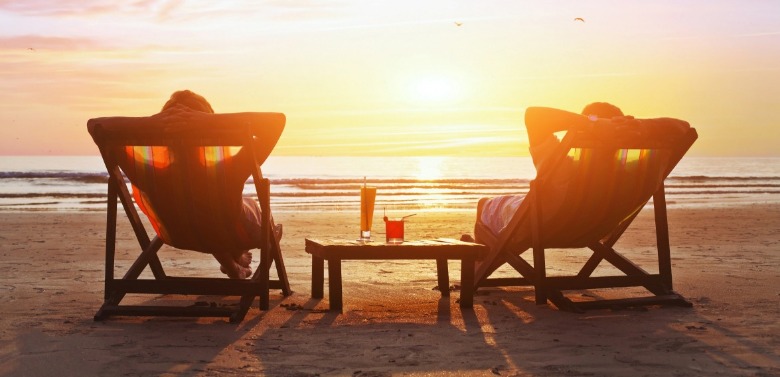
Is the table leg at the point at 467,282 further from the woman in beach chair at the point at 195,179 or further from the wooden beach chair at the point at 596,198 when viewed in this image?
the woman in beach chair at the point at 195,179

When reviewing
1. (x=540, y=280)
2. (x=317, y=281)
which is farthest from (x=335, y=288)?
(x=540, y=280)

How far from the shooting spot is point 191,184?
5457 mm

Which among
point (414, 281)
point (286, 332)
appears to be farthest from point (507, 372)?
point (414, 281)

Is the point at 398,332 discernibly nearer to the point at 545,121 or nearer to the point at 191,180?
the point at 191,180

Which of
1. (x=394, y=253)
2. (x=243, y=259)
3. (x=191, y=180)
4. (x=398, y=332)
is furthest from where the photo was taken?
(x=243, y=259)

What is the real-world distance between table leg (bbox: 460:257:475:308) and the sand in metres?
0.08

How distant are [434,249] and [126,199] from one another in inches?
75.6

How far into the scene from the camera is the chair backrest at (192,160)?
17.4 feet

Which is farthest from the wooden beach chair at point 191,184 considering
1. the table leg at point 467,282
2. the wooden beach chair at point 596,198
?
the wooden beach chair at point 596,198

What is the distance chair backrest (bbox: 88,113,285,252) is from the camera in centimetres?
532

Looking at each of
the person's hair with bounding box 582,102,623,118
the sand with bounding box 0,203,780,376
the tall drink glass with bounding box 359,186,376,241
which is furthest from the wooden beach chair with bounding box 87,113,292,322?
the person's hair with bounding box 582,102,623,118

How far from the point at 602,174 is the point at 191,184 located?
2.51m

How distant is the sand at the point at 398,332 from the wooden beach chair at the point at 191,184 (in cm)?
19

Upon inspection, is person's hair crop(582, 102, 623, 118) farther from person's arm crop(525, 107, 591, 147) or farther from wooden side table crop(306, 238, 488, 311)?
wooden side table crop(306, 238, 488, 311)
